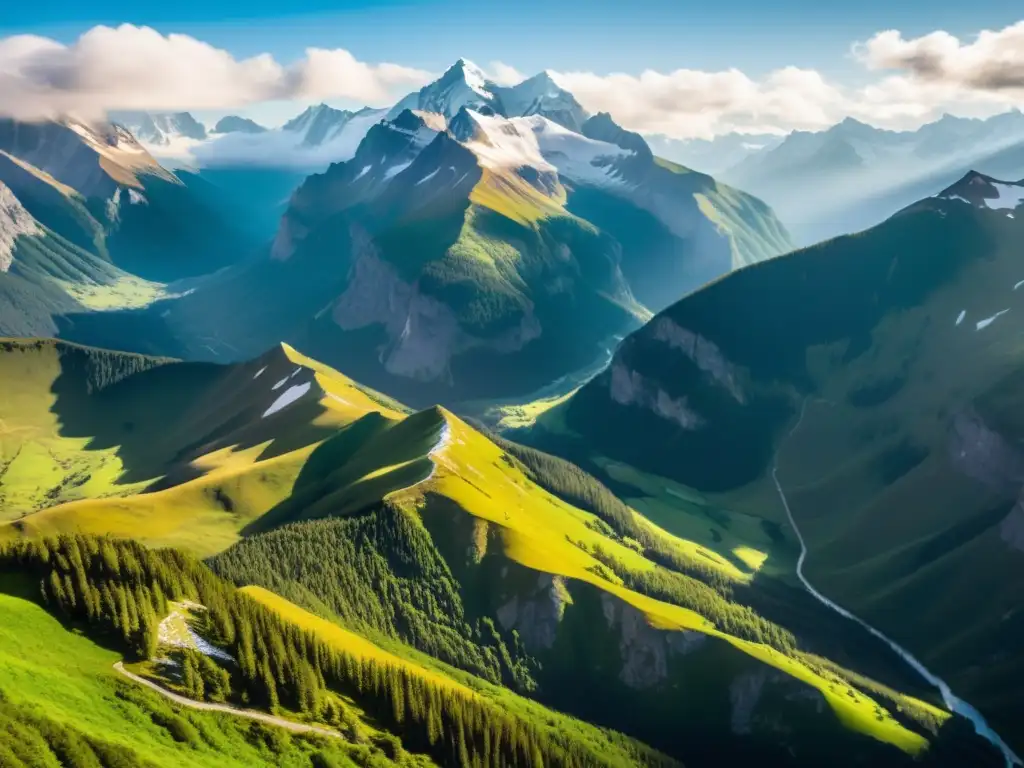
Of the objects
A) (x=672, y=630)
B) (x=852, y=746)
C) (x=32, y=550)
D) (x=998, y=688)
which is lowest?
(x=998, y=688)

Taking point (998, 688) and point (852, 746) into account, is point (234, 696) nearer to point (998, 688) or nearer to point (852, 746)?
point (852, 746)

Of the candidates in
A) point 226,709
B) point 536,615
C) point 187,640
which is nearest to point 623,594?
point 536,615

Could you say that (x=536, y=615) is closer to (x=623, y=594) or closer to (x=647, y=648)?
(x=623, y=594)

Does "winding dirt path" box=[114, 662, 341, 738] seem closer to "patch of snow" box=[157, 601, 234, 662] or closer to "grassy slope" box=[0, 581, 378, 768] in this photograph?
"grassy slope" box=[0, 581, 378, 768]

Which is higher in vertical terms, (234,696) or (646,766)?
(234,696)

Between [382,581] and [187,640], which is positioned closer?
[187,640]

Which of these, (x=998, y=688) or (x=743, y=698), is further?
(x=998, y=688)

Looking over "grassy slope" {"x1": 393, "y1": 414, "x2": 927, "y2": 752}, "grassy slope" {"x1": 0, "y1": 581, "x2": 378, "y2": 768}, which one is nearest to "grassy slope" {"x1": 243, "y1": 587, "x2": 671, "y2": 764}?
"grassy slope" {"x1": 393, "y1": 414, "x2": 927, "y2": 752}

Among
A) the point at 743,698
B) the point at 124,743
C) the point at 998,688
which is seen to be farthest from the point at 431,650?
the point at 998,688
